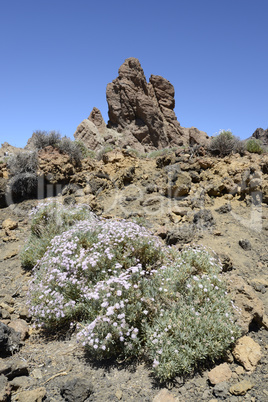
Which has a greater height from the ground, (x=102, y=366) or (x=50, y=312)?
(x=50, y=312)

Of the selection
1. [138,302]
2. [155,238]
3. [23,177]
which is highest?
[23,177]

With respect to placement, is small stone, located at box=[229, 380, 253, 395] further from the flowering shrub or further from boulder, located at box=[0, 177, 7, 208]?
boulder, located at box=[0, 177, 7, 208]

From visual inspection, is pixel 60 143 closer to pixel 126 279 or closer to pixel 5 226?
pixel 5 226

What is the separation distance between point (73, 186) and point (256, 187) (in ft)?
18.8

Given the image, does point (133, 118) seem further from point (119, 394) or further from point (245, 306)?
point (119, 394)

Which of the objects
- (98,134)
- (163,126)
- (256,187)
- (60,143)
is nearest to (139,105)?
(163,126)

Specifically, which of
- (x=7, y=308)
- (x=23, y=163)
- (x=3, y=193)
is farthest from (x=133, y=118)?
(x=7, y=308)

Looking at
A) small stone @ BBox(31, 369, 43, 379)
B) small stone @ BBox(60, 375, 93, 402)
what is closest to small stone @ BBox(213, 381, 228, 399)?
small stone @ BBox(60, 375, 93, 402)

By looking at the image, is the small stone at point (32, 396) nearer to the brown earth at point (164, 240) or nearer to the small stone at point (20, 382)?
the brown earth at point (164, 240)

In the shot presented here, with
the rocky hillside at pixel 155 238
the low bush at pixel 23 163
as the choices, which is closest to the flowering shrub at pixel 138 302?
the rocky hillside at pixel 155 238

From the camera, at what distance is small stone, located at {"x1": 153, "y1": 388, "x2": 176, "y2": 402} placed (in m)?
2.49

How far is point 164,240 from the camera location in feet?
18.5

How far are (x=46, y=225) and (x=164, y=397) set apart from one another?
4357 millimetres

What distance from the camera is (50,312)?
3.68 metres
